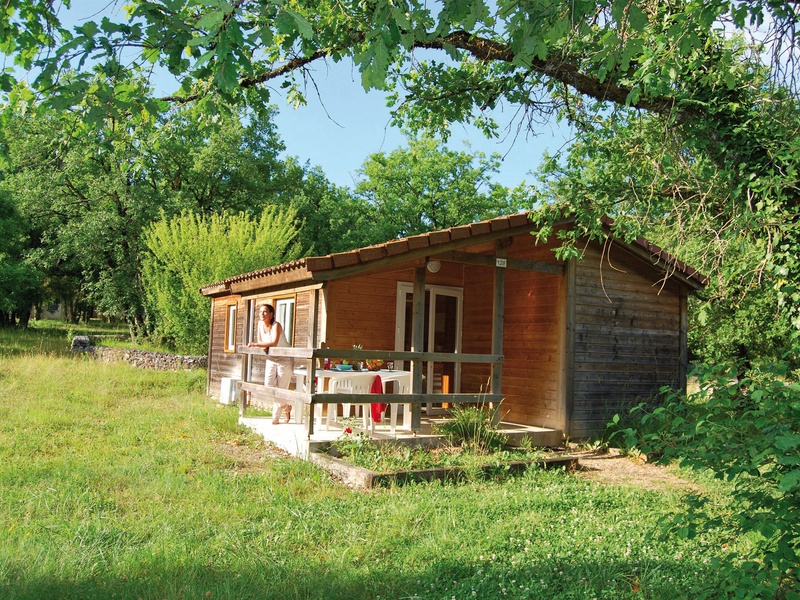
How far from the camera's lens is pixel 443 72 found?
8234mm

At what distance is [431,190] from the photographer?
3497 centimetres

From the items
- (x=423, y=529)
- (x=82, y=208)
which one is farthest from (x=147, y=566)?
(x=82, y=208)

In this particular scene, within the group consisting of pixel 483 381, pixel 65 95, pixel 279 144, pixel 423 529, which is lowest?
pixel 423 529

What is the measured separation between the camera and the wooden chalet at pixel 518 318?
395 inches

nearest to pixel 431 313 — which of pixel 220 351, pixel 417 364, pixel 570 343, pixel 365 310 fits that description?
pixel 365 310

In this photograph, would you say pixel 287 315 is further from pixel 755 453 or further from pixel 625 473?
pixel 755 453

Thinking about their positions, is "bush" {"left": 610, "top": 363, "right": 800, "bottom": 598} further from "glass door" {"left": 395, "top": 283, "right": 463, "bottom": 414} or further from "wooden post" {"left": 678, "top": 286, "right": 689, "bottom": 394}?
"wooden post" {"left": 678, "top": 286, "right": 689, "bottom": 394}

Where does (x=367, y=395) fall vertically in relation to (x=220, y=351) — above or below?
below

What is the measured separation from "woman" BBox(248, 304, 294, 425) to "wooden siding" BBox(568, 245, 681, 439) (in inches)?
191

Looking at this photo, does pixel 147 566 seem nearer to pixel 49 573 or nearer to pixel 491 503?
pixel 49 573

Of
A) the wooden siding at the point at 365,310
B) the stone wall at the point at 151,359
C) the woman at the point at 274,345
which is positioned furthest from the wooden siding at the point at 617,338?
the stone wall at the point at 151,359

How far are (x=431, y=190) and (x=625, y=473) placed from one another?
27.4 meters

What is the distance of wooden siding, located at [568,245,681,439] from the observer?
11.0 m

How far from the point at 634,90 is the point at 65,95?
4755 millimetres
